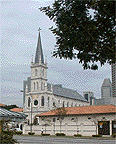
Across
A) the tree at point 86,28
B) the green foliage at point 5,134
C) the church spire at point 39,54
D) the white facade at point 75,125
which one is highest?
the church spire at point 39,54

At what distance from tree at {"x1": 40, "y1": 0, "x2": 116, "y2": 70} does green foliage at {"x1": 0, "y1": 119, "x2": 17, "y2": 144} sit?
211 inches

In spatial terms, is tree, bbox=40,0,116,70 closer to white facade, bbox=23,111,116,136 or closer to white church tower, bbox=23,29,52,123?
white facade, bbox=23,111,116,136

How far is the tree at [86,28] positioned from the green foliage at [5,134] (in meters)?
5.37

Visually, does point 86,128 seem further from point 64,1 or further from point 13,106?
point 13,106

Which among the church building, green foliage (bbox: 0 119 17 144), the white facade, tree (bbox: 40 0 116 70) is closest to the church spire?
the church building

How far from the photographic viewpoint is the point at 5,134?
37.3 feet

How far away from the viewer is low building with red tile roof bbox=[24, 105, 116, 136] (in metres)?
41.8

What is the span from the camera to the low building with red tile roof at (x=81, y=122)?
4175 centimetres

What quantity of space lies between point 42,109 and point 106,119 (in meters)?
48.5

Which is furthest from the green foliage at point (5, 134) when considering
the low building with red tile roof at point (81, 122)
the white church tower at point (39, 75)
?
the white church tower at point (39, 75)

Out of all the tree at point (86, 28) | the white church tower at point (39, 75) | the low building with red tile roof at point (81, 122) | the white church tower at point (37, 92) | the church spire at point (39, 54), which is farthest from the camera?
the church spire at point (39, 54)

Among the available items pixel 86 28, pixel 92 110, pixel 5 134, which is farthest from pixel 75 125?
pixel 86 28

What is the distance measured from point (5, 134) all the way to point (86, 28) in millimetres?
6744

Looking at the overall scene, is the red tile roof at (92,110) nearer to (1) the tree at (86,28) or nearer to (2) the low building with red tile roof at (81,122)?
(2) the low building with red tile roof at (81,122)
